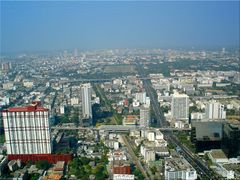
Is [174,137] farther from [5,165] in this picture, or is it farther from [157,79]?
[157,79]

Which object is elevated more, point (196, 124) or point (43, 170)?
point (196, 124)

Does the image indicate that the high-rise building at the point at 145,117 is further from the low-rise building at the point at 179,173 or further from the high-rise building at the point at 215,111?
the low-rise building at the point at 179,173

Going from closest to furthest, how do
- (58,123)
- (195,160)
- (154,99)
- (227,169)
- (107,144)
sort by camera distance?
(227,169)
(195,160)
(107,144)
(58,123)
(154,99)

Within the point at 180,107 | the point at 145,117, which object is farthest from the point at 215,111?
the point at 145,117

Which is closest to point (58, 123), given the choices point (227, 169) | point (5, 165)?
point (5, 165)

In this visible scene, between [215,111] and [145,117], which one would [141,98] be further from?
[215,111]

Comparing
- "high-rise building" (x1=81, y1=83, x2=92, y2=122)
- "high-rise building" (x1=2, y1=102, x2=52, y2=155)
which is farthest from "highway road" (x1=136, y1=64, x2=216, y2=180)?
"high-rise building" (x1=2, y1=102, x2=52, y2=155)
